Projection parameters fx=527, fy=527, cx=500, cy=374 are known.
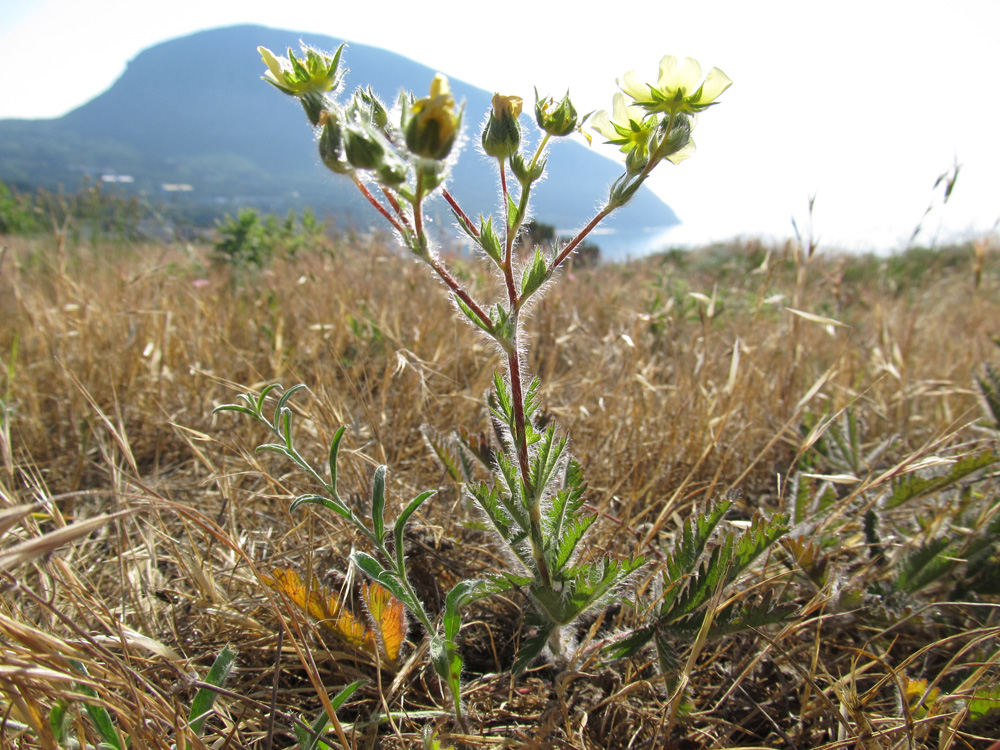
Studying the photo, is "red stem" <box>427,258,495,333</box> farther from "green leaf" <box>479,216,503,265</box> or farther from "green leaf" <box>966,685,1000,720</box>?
"green leaf" <box>966,685,1000,720</box>

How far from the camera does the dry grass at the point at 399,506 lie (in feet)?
2.47

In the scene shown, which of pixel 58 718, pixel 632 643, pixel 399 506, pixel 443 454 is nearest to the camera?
pixel 58 718

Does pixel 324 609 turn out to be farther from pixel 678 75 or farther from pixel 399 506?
pixel 678 75

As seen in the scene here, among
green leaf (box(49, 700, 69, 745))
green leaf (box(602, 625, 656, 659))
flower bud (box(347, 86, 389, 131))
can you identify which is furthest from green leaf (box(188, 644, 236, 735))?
flower bud (box(347, 86, 389, 131))

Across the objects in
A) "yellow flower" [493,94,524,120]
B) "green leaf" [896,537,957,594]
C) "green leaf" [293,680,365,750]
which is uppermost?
"yellow flower" [493,94,524,120]

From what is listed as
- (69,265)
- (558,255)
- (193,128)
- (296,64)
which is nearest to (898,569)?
(558,255)

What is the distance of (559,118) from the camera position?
0.78 meters

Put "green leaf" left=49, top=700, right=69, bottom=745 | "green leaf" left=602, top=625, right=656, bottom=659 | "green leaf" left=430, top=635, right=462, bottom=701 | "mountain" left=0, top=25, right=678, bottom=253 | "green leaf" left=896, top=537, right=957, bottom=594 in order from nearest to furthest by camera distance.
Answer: "green leaf" left=49, top=700, right=69, bottom=745 < "green leaf" left=430, top=635, right=462, bottom=701 < "green leaf" left=602, top=625, right=656, bottom=659 < "green leaf" left=896, top=537, right=957, bottom=594 < "mountain" left=0, top=25, right=678, bottom=253

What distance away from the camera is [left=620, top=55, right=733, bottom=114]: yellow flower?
745mm

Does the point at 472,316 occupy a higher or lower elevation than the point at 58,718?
higher

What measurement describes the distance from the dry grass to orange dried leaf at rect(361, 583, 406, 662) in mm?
65

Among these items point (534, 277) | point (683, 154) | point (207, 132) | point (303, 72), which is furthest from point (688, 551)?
point (207, 132)

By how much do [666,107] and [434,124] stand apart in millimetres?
378

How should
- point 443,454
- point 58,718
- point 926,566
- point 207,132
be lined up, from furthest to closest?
point 207,132 → point 443,454 → point 926,566 → point 58,718
